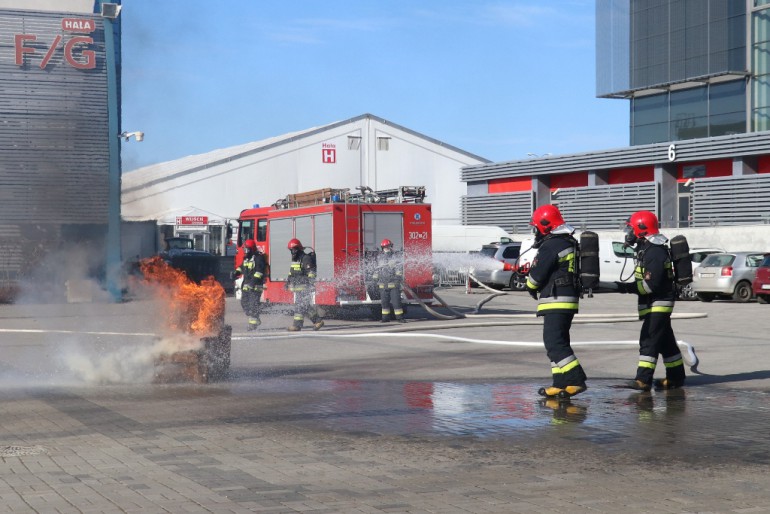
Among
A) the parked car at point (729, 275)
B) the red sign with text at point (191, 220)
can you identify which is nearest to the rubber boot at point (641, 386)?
the parked car at point (729, 275)

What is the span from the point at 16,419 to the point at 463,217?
49.5 m

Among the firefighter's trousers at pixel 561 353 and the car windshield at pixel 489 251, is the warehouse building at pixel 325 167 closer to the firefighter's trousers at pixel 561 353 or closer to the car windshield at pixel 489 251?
the car windshield at pixel 489 251

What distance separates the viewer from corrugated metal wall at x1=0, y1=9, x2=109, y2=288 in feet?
39.0

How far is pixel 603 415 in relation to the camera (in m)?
9.06

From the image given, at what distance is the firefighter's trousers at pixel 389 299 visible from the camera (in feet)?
67.3

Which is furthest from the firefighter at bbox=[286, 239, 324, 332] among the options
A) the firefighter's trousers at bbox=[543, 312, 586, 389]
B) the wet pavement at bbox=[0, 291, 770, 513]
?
the firefighter's trousers at bbox=[543, 312, 586, 389]

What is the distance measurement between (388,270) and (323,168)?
124 feet

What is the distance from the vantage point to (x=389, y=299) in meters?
20.6

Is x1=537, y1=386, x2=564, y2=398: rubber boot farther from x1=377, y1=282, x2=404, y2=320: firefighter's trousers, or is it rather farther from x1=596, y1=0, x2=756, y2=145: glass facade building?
x1=596, y1=0, x2=756, y2=145: glass facade building

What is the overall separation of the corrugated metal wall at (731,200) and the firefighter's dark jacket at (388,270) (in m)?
23.0

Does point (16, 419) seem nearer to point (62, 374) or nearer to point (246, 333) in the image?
point (62, 374)

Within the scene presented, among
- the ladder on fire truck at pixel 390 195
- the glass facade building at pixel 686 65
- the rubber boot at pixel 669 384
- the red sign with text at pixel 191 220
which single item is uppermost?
the glass facade building at pixel 686 65

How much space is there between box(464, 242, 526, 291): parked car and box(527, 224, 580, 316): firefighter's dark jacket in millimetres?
24041

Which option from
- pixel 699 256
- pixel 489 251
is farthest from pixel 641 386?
pixel 489 251
